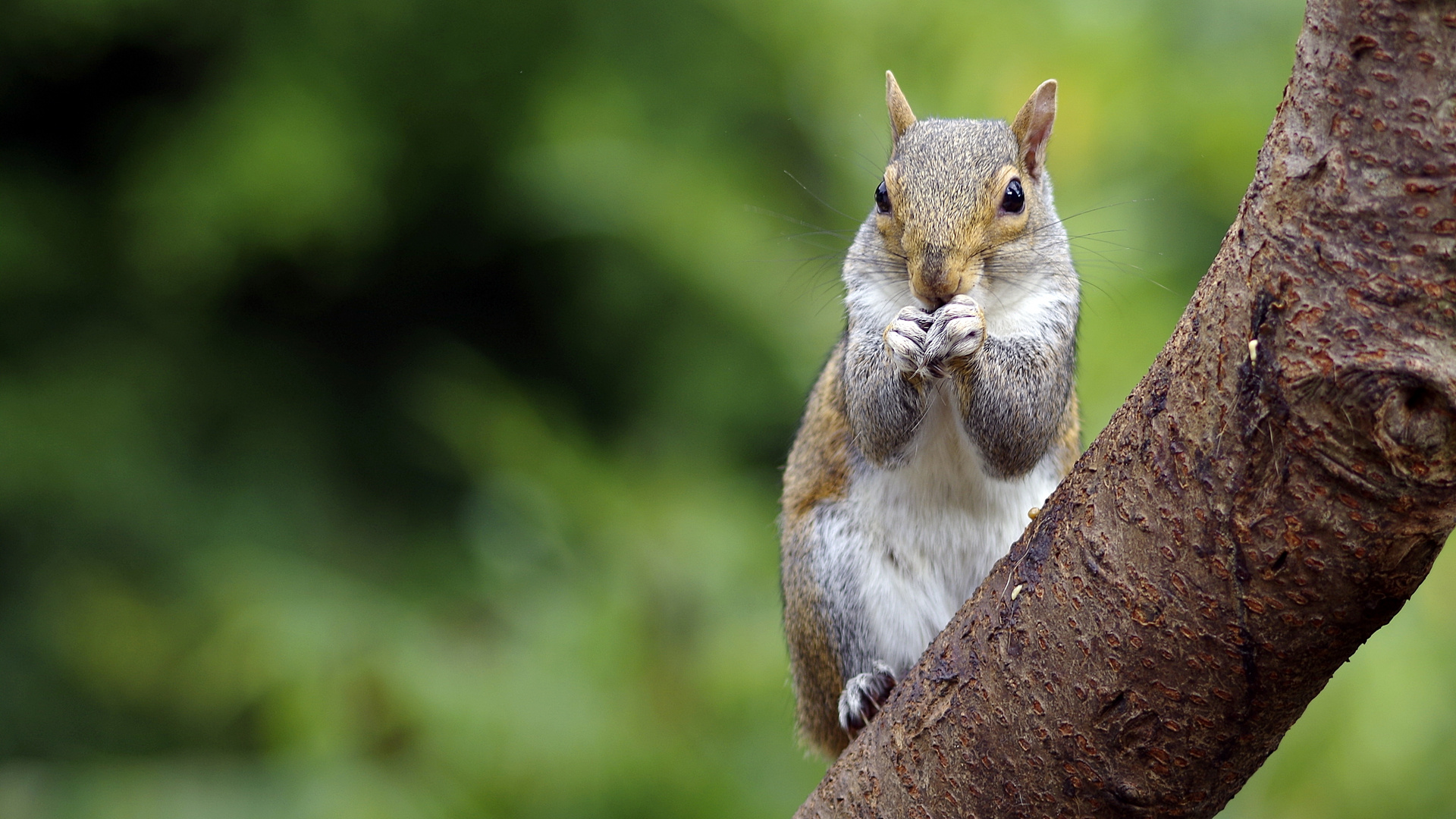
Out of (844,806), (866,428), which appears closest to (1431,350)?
(844,806)

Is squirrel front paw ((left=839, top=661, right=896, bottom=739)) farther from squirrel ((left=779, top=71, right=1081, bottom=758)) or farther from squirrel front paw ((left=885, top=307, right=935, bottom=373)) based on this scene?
squirrel front paw ((left=885, top=307, right=935, bottom=373))

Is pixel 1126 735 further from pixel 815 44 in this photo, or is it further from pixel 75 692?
pixel 75 692

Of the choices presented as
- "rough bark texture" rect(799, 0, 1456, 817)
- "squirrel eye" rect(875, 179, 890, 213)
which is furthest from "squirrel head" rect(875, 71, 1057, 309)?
"rough bark texture" rect(799, 0, 1456, 817)

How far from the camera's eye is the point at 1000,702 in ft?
3.97

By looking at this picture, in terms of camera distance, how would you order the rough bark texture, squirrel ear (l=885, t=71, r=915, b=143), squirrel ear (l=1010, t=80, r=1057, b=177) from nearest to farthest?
the rough bark texture
squirrel ear (l=1010, t=80, r=1057, b=177)
squirrel ear (l=885, t=71, r=915, b=143)

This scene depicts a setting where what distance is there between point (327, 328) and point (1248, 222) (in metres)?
4.10

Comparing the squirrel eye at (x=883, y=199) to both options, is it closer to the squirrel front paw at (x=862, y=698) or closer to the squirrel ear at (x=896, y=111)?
the squirrel ear at (x=896, y=111)

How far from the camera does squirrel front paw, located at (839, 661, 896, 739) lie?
6.05ft

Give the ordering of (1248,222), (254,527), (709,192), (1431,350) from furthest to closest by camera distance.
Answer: (254,527) < (709,192) < (1248,222) < (1431,350)

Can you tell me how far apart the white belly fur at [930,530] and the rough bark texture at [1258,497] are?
23.5 inches

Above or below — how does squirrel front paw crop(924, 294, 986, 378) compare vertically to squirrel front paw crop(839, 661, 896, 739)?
above

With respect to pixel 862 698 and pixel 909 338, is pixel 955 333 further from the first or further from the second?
pixel 862 698

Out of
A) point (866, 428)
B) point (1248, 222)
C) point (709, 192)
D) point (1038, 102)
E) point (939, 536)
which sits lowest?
Result: point (1248, 222)

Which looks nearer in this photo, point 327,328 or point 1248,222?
point 1248,222
